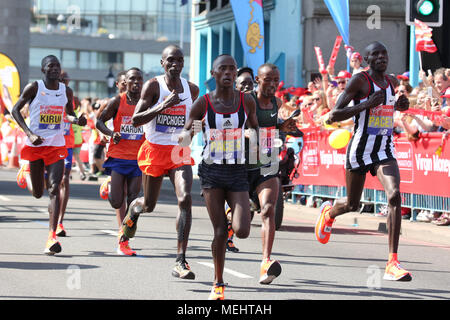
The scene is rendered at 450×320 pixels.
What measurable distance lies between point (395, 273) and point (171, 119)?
7.99ft

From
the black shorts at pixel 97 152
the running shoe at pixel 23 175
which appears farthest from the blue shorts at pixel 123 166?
the black shorts at pixel 97 152

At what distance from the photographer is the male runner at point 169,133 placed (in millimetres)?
8727

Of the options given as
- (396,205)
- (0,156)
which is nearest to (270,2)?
(0,156)

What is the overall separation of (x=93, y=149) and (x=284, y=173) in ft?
46.0

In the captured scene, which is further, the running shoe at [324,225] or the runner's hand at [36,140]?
the runner's hand at [36,140]

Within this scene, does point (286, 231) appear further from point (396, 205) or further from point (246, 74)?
point (396, 205)

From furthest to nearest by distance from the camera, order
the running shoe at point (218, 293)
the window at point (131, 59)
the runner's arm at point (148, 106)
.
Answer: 1. the window at point (131, 59)
2. the runner's arm at point (148, 106)
3. the running shoe at point (218, 293)

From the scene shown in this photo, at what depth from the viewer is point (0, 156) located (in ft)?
113

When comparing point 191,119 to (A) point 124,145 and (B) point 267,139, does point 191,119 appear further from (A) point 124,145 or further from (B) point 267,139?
(A) point 124,145

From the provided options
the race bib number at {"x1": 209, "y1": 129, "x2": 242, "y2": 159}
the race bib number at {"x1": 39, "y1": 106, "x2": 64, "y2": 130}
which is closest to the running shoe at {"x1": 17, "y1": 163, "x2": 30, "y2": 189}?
the race bib number at {"x1": 39, "y1": 106, "x2": 64, "y2": 130}

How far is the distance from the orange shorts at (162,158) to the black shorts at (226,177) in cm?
138

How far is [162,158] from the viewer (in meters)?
9.15

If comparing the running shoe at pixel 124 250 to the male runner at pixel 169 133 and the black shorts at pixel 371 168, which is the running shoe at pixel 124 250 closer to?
the male runner at pixel 169 133

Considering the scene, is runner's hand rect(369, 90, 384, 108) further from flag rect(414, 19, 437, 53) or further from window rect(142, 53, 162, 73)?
window rect(142, 53, 162, 73)
